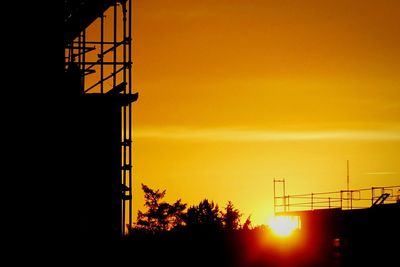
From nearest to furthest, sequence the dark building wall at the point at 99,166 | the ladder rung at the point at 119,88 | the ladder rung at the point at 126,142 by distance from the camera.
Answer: the dark building wall at the point at 99,166 → the ladder rung at the point at 126,142 → the ladder rung at the point at 119,88

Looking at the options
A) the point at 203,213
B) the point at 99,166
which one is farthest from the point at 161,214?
the point at 99,166

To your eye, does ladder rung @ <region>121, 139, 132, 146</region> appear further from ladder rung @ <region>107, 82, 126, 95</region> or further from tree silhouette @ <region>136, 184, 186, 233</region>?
tree silhouette @ <region>136, 184, 186, 233</region>

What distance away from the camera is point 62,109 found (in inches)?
1176

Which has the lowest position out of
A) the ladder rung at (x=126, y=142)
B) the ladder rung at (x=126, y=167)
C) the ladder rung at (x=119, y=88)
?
the ladder rung at (x=126, y=167)

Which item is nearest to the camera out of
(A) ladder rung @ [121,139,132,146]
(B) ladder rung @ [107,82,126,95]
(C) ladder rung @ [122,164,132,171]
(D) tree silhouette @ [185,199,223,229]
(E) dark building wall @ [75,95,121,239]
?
(E) dark building wall @ [75,95,121,239]

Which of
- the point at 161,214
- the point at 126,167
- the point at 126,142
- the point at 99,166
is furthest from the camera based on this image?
the point at 161,214

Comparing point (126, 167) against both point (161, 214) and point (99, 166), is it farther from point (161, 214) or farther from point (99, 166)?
point (161, 214)

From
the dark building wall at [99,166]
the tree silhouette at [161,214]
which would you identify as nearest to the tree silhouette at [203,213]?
the tree silhouette at [161,214]

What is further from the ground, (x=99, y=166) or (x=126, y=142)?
(x=126, y=142)

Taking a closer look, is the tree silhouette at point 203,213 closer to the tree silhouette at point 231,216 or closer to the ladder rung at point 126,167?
the tree silhouette at point 231,216

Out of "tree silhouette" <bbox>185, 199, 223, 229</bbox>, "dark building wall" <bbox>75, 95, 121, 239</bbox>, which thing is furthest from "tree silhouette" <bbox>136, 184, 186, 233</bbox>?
"dark building wall" <bbox>75, 95, 121, 239</bbox>

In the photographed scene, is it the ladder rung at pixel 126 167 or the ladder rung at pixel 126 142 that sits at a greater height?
the ladder rung at pixel 126 142

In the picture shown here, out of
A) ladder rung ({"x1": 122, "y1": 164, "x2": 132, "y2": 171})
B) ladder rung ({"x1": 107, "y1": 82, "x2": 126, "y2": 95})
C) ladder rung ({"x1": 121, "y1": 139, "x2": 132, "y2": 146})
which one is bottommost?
ladder rung ({"x1": 122, "y1": 164, "x2": 132, "y2": 171})

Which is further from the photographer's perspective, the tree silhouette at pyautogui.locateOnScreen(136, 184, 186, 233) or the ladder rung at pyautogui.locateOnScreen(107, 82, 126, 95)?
the tree silhouette at pyautogui.locateOnScreen(136, 184, 186, 233)
